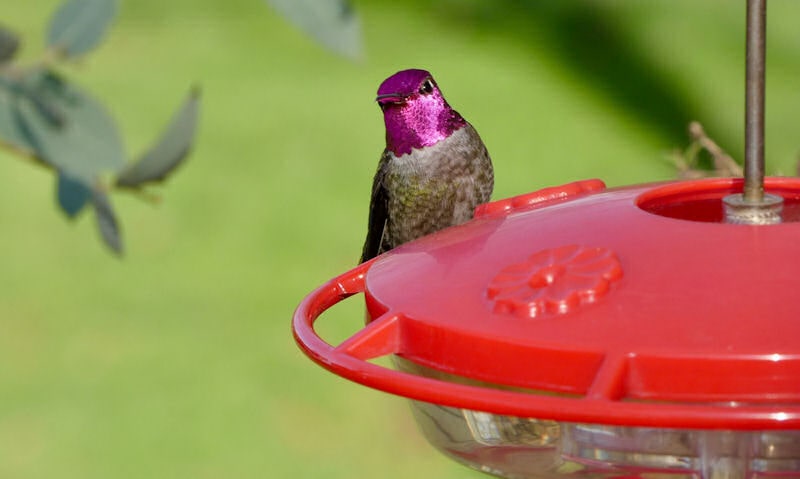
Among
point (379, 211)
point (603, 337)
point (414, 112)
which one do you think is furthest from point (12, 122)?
point (379, 211)

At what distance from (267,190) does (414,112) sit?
431 centimetres

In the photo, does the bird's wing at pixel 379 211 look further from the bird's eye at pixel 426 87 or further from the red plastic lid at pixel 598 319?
the red plastic lid at pixel 598 319

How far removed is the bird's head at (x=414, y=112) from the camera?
339 cm

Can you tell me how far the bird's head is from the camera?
3.39 meters

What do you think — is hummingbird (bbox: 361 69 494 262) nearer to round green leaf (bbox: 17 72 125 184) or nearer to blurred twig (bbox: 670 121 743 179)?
blurred twig (bbox: 670 121 743 179)

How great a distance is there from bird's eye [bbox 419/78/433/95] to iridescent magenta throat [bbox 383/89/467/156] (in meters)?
0.02

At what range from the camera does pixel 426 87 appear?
3.42m

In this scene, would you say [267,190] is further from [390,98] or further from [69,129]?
[69,129]

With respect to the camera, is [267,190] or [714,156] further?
[267,190]

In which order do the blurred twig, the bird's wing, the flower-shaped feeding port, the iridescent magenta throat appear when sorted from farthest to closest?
the bird's wing < the iridescent magenta throat < the blurred twig < the flower-shaped feeding port

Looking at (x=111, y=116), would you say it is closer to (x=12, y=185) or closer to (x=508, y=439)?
(x=508, y=439)

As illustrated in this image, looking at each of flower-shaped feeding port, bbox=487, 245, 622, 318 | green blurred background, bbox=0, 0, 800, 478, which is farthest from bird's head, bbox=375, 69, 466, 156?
flower-shaped feeding port, bbox=487, 245, 622, 318

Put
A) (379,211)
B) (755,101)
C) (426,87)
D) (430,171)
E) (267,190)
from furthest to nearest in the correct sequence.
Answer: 1. (267,190)
2. (379,211)
3. (430,171)
4. (426,87)
5. (755,101)

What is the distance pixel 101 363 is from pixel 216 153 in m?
2.11
